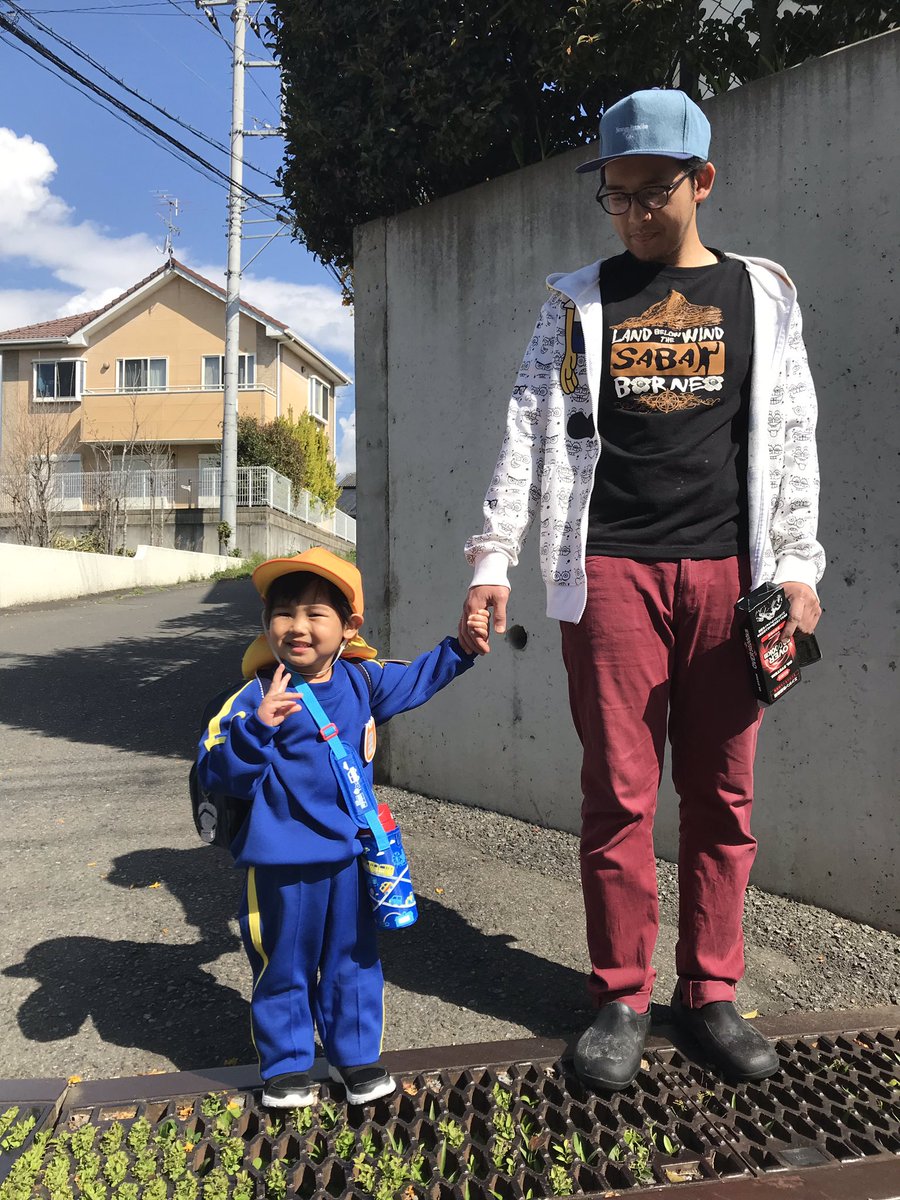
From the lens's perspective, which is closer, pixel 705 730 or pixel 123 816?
pixel 705 730

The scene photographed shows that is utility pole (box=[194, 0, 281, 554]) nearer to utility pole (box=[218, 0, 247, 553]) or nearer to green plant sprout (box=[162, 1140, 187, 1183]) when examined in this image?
utility pole (box=[218, 0, 247, 553])

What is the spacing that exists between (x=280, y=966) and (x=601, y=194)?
6.11ft

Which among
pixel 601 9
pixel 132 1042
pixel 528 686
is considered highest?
pixel 601 9

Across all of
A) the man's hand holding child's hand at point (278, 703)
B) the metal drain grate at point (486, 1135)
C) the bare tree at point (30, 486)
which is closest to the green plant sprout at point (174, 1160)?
the metal drain grate at point (486, 1135)

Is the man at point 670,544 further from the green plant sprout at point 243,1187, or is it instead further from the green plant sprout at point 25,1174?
the green plant sprout at point 25,1174

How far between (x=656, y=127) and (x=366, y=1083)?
7.01ft

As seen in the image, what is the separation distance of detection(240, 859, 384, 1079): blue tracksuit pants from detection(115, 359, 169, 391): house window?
93.3 feet

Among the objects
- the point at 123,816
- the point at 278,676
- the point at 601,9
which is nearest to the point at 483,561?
the point at 278,676

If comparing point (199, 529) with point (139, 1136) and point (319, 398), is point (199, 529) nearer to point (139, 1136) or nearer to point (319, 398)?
point (319, 398)

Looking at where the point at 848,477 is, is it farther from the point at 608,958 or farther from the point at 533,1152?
the point at 533,1152

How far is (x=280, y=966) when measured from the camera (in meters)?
1.88

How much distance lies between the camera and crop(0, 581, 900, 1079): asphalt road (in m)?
2.27

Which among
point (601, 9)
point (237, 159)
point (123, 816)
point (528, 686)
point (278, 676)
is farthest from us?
point (237, 159)

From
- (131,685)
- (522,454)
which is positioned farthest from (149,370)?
(522,454)
